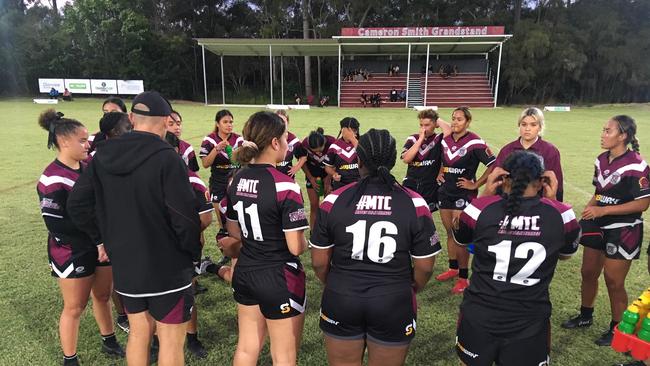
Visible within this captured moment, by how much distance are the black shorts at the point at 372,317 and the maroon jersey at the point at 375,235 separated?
44 mm

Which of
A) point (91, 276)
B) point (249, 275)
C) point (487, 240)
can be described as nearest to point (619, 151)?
point (487, 240)

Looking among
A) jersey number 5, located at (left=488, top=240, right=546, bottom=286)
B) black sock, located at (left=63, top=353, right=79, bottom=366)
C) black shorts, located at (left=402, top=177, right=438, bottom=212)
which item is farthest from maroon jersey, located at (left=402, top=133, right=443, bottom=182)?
black sock, located at (left=63, top=353, right=79, bottom=366)

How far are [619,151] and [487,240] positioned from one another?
7.26 feet

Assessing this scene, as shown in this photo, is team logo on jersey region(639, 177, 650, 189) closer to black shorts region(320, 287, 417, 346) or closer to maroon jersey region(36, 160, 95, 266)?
black shorts region(320, 287, 417, 346)

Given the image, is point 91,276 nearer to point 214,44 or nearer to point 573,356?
point 573,356

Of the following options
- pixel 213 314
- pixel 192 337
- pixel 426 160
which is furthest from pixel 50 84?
pixel 192 337

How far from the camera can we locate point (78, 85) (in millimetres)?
37062

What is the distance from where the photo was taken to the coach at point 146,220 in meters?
2.43

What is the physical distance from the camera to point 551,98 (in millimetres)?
45625

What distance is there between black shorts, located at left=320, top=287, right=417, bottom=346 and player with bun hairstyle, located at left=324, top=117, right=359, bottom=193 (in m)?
3.20

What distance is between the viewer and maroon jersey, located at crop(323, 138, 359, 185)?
5645 millimetres

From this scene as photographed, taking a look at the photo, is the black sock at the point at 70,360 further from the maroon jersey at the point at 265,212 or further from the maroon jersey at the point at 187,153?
the maroon jersey at the point at 187,153

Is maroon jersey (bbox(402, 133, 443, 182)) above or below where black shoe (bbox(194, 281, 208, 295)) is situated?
above

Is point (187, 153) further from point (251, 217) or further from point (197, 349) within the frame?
point (251, 217)
